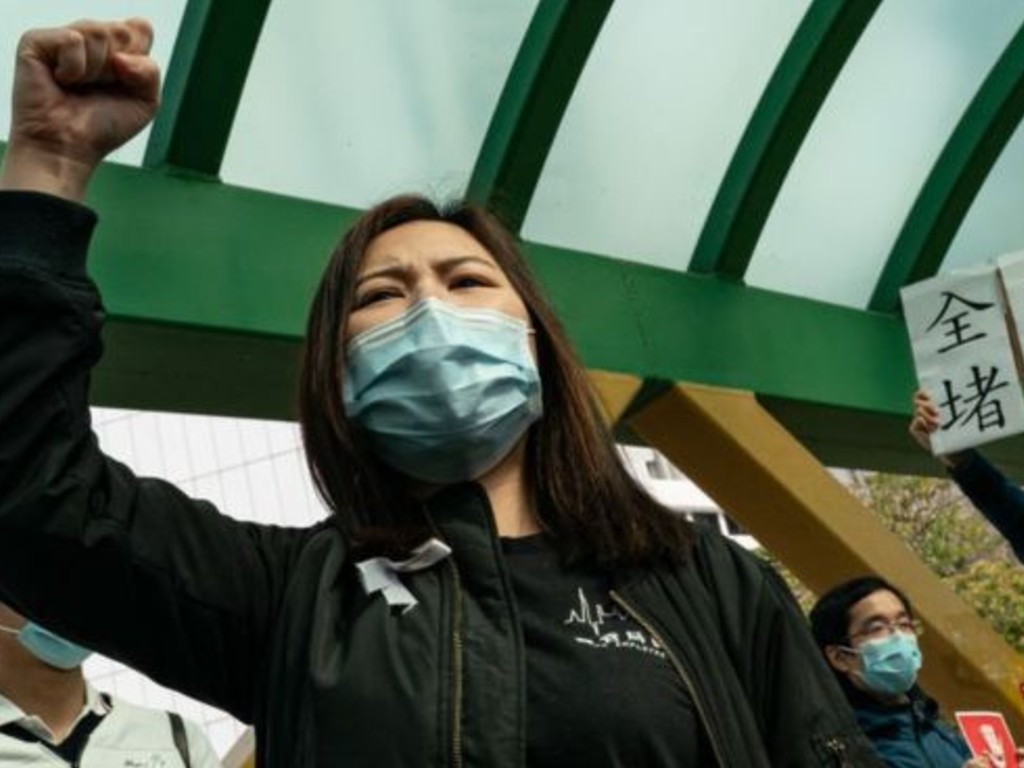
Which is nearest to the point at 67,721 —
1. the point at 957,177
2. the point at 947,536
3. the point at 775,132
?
the point at 775,132

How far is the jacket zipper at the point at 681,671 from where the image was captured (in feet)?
4.72

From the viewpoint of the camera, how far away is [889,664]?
3.85 meters

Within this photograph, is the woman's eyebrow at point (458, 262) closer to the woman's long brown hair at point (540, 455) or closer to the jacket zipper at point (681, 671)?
the woman's long brown hair at point (540, 455)

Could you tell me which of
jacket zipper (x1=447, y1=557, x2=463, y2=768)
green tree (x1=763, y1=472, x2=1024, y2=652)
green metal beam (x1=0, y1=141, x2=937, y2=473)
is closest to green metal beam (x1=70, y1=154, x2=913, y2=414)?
green metal beam (x1=0, y1=141, x2=937, y2=473)

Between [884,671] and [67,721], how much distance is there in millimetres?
2254

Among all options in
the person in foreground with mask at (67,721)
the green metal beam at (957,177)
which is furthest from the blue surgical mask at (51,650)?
the green metal beam at (957,177)

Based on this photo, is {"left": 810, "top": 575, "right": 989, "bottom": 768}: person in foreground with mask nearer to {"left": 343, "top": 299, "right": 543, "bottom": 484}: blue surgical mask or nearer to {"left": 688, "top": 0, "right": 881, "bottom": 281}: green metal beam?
{"left": 688, "top": 0, "right": 881, "bottom": 281}: green metal beam

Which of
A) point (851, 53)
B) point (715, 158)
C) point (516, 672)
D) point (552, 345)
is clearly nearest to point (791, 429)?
point (715, 158)

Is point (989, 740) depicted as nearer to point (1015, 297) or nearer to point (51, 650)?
point (1015, 297)

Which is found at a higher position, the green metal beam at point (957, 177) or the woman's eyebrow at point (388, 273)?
the green metal beam at point (957, 177)

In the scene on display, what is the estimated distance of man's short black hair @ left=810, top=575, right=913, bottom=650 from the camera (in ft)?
13.1

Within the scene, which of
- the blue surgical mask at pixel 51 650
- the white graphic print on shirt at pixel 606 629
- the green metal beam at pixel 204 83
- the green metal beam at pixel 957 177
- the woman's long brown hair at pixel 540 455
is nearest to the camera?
the white graphic print on shirt at pixel 606 629

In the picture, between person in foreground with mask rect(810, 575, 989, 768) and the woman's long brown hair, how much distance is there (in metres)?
2.04

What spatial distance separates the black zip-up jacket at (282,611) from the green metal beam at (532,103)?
3.17 m
